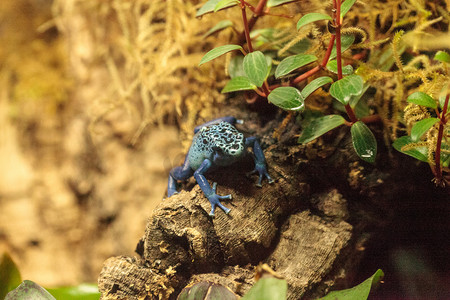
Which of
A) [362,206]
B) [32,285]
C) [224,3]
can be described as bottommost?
[362,206]

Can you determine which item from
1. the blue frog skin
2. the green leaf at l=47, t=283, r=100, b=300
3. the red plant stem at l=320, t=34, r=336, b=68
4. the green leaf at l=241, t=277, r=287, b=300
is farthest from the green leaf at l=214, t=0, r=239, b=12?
the green leaf at l=47, t=283, r=100, b=300

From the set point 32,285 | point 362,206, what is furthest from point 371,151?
point 32,285

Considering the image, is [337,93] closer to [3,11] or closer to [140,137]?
[140,137]

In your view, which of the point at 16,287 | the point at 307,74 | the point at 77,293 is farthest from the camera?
the point at 77,293

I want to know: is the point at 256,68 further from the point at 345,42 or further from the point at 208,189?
the point at 208,189

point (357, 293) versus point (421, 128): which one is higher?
point (421, 128)

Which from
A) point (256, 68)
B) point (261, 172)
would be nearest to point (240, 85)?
point (256, 68)
